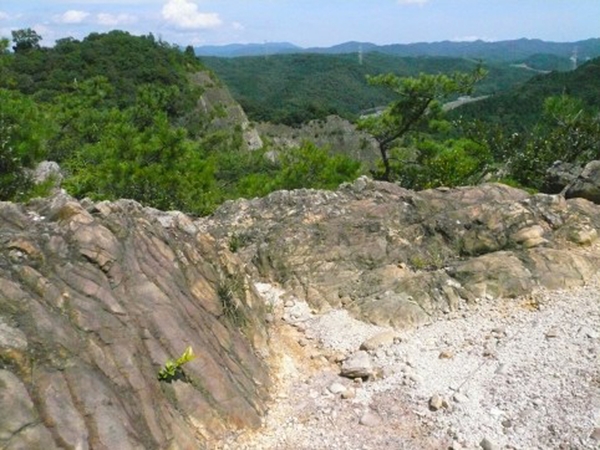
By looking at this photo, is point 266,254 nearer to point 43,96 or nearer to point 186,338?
point 186,338

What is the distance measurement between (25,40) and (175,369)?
8004 centimetres

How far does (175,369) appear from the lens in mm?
6059

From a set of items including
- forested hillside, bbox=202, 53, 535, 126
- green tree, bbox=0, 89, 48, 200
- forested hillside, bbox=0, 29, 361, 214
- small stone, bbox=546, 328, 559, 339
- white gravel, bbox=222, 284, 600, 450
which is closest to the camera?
white gravel, bbox=222, 284, 600, 450

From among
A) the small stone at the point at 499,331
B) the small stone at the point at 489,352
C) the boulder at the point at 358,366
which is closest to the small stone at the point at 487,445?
the small stone at the point at 489,352

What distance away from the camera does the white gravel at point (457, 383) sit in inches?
245

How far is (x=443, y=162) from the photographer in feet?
58.6

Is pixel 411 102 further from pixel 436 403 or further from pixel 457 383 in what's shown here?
pixel 436 403

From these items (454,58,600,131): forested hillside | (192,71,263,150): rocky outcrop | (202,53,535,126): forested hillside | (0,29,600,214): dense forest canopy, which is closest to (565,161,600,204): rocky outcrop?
(0,29,600,214): dense forest canopy

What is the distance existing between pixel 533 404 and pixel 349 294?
3747mm

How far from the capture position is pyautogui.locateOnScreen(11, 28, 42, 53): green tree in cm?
7175

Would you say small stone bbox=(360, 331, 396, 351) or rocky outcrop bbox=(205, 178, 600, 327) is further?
rocky outcrop bbox=(205, 178, 600, 327)

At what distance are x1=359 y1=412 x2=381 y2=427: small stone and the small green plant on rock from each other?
2219 mm

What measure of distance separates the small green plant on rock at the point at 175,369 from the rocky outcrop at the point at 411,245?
3.70 m

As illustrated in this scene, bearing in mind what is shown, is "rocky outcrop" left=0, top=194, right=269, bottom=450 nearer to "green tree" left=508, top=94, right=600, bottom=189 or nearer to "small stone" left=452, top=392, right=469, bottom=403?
"small stone" left=452, top=392, right=469, bottom=403
